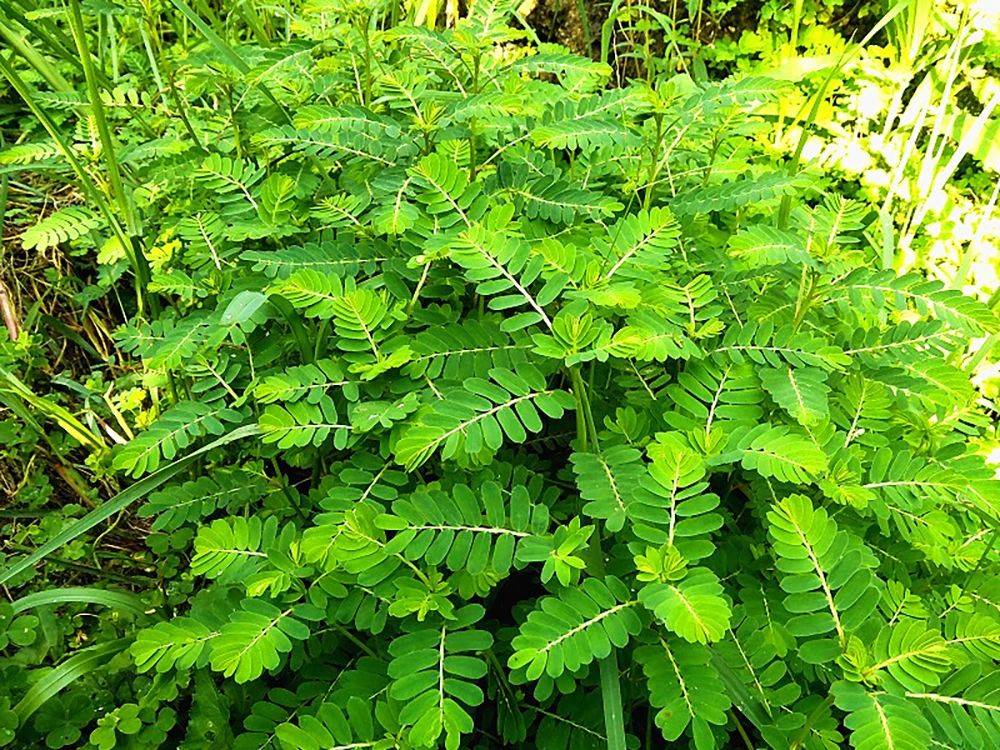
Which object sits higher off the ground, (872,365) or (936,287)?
(936,287)

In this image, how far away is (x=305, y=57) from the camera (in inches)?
64.7

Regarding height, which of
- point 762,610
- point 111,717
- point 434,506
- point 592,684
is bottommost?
point 111,717

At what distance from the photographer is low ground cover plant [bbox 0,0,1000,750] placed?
103 cm

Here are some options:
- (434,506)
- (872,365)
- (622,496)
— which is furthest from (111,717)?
(872,365)

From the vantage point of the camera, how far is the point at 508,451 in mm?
1357

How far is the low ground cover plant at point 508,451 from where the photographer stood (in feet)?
3.38

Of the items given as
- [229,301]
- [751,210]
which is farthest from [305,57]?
[751,210]

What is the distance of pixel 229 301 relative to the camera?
4.87ft

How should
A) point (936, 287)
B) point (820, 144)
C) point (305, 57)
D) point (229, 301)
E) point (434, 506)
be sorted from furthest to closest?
point (820, 144), point (305, 57), point (229, 301), point (936, 287), point (434, 506)

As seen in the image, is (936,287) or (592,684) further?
(936,287)

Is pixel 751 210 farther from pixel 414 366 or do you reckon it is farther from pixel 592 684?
pixel 592 684

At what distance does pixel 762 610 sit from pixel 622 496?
29 cm

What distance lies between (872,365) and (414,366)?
81 cm

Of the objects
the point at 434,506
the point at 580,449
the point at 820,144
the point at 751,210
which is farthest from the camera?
the point at 820,144
